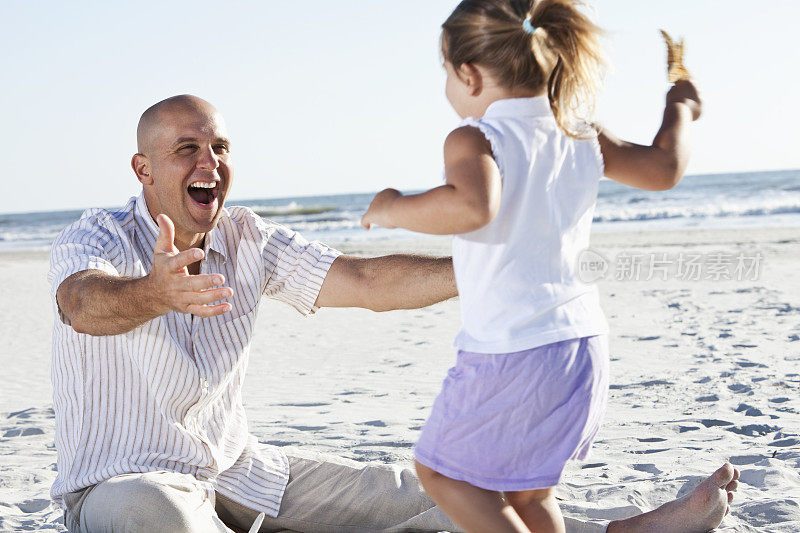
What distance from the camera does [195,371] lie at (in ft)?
9.00

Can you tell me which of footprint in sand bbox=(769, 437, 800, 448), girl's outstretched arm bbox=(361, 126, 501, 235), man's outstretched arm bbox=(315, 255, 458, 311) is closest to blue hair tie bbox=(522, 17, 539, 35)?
girl's outstretched arm bbox=(361, 126, 501, 235)

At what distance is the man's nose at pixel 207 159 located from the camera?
2.90m

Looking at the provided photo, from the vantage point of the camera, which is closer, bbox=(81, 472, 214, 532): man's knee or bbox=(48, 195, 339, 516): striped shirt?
bbox=(81, 472, 214, 532): man's knee

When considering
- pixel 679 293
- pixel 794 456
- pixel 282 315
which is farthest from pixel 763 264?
pixel 794 456

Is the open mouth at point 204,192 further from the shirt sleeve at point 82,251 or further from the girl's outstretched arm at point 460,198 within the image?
the girl's outstretched arm at point 460,198

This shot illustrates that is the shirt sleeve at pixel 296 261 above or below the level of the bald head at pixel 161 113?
below

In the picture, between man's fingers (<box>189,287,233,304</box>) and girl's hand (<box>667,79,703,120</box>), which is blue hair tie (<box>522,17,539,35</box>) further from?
man's fingers (<box>189,287,233,304</box>)

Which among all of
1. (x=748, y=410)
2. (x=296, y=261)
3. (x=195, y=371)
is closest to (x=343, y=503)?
(x=195, y=371)

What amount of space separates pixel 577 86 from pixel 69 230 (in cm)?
170

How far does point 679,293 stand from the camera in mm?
8609

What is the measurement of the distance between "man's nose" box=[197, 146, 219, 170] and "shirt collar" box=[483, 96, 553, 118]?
4.04 feet

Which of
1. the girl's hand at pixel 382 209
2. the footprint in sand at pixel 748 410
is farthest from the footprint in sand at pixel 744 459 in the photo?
the girl's hand at pixel 382 209

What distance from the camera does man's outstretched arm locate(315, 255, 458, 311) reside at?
9.89ft

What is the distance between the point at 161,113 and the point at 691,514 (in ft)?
7.05
